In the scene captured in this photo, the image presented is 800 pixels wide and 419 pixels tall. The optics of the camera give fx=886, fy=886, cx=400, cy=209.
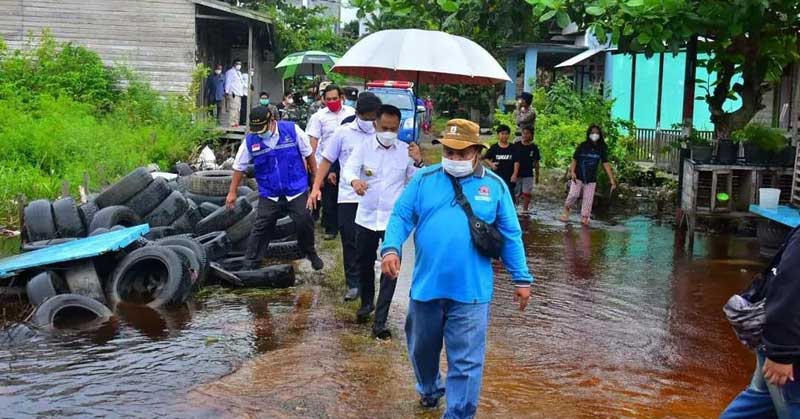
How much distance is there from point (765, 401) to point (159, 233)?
22.8 feet

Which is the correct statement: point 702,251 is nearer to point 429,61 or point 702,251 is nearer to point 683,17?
point 683,17

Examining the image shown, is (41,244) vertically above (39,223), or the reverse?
(39,223)

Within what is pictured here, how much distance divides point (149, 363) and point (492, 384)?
2.38 meters

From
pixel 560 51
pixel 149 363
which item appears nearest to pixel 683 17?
pixel 149 363

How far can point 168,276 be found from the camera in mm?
7918

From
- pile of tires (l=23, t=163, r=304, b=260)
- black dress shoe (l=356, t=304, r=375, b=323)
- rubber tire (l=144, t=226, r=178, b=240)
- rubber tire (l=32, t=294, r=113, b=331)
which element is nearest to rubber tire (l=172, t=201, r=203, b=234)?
pile of tires (l=23, t=163, r=304, b=260)

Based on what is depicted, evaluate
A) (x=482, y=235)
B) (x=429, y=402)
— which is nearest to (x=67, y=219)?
(x=429, y=402)

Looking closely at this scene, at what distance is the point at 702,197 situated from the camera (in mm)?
12625

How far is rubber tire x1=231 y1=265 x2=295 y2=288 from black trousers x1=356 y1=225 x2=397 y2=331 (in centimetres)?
146

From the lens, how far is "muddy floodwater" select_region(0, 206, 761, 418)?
214 inches

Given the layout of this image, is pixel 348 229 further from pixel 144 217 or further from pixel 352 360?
pixel 144 217

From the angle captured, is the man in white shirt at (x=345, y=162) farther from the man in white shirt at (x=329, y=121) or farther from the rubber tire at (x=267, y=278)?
the man in white shirt at (x=329, y=121)

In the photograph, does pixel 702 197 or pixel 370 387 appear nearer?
pixel 370 387

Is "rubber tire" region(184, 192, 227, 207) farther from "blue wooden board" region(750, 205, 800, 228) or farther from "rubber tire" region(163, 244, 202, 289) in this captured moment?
"blue wooden board" region(750, 205, 800, 228)
